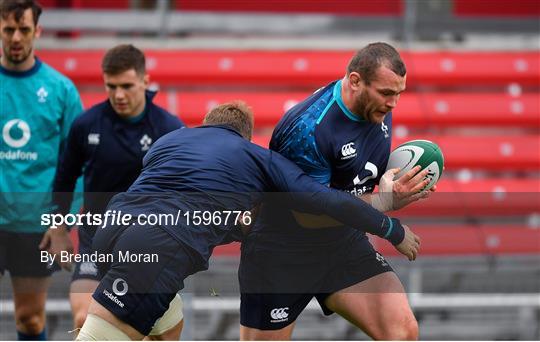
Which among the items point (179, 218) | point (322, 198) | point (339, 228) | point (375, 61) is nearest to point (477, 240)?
point (339, 228)

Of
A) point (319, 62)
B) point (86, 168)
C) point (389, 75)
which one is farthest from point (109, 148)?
point (319, 62)

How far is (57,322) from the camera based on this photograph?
26.5ft

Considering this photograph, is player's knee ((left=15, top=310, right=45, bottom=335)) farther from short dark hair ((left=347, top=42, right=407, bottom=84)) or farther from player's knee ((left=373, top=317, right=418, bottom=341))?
short dark hair ((left=347, top=42, right=407, bottom=84))

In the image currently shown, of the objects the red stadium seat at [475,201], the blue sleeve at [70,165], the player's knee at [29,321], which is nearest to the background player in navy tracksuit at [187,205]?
the blue sleeve at [70,165]

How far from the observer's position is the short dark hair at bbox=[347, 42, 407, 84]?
475cm

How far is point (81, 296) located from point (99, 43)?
4.91 metres

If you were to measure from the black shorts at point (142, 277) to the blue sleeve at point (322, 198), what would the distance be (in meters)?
0.53

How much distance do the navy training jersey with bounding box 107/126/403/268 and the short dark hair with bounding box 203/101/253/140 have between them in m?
0.05

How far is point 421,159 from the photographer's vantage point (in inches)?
193

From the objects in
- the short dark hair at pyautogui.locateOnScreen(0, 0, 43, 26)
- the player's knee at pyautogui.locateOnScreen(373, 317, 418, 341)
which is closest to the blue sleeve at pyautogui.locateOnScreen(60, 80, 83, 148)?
the short dark hair at pyautogui.locateOnScreen(0, 0, 43, 26)

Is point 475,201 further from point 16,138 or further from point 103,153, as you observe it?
point 16,138

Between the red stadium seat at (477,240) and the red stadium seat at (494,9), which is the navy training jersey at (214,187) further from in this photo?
the red stadium seat at (494,9)

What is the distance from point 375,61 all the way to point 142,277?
56.1 inches

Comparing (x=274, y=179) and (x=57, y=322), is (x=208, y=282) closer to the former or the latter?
(x=57, y=322)
